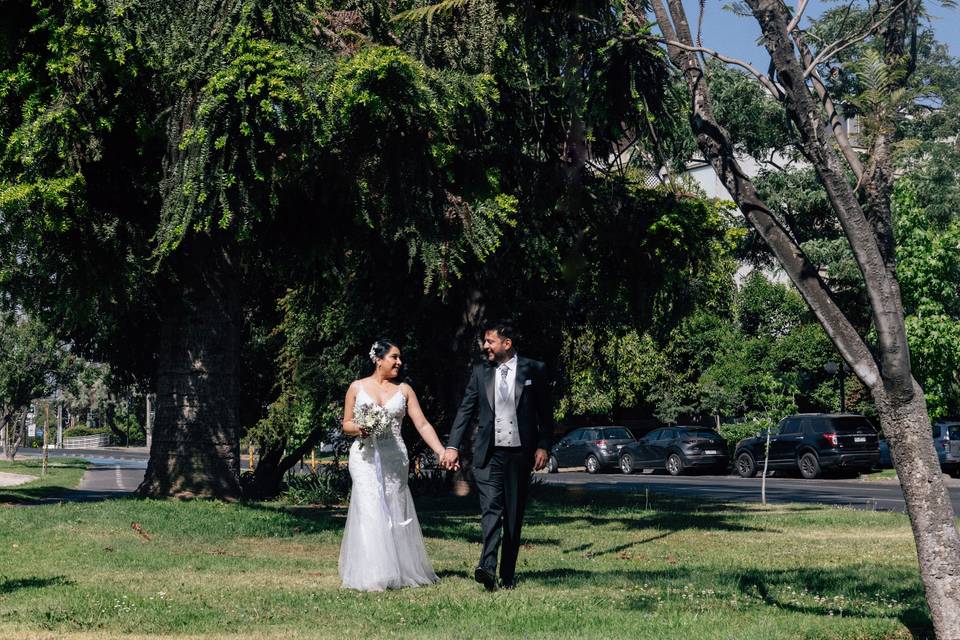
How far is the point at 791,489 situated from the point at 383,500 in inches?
805

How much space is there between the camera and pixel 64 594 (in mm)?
7629

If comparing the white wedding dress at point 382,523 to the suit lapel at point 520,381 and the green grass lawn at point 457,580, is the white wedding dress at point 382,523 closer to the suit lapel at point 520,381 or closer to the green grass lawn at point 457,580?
the green grass lawn at point 457,580

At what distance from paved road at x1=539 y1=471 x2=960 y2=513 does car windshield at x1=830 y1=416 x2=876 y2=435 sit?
1.40m

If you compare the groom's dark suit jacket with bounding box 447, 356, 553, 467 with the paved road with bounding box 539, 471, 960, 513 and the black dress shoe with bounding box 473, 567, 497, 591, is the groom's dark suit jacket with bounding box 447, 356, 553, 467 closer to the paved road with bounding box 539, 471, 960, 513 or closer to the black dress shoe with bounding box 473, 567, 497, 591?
the black dress shoe with bounding box 473, 567, 497, 591

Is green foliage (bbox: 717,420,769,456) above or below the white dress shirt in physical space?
below

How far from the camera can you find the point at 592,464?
41.1 meters

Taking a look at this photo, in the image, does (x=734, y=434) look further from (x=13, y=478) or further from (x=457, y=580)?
(x=457, y=580)

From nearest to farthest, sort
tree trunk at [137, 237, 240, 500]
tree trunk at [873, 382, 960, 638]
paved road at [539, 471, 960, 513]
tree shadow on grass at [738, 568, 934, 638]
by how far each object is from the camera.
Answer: tree trunk at [873, 382, 960, 638] < tree shadow on grass at [738, 568, 934, 638] < tree trunk at [137, 237, 240, 500] < paved road at [539, 471, 960, 513]

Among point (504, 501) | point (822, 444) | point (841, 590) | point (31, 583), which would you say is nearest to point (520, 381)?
point (504, 501)

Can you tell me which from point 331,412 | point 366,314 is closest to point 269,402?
point 331,412

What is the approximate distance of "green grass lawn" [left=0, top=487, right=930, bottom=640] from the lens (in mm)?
6371

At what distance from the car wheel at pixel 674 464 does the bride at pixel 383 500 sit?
2913 cm

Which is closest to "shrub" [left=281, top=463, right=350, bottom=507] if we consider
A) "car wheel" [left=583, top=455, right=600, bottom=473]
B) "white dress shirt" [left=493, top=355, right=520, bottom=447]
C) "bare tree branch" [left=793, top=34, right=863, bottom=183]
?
"white dress shirt" [left=493, top=355, right=520, bottom=447]

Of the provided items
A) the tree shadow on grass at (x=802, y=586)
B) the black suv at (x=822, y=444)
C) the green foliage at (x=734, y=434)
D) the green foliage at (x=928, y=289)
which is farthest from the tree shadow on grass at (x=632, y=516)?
the green foliage at (x=734, y=434)
